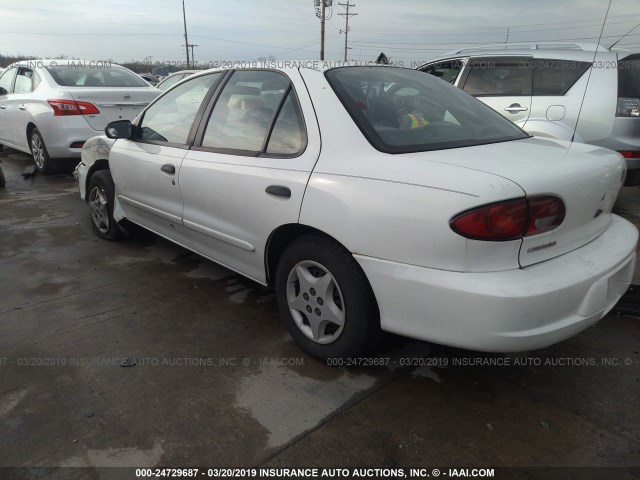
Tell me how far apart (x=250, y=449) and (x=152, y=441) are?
41cm

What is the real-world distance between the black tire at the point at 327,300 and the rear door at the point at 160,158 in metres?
1.11

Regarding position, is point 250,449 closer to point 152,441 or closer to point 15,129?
point 152,441

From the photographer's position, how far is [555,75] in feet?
16.7

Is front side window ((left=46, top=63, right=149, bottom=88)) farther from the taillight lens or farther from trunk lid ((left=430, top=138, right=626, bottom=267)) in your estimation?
trunk lid ((left=430, top=138, right=626, bottom=267))

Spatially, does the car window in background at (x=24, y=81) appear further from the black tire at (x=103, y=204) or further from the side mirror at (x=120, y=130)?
the side mirror at (x=120, y=130)

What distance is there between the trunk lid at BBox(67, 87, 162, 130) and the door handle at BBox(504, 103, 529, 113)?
465 cm

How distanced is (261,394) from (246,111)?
160 cm

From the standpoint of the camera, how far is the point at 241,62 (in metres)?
3.19

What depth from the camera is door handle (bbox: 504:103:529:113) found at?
17.1ft

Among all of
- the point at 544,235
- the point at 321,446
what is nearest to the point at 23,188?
the point at 321,446

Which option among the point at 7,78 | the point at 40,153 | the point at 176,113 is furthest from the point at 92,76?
the point at 176,113

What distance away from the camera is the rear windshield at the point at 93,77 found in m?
6.77

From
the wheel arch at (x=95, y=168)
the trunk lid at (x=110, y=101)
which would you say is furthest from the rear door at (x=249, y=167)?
the trunk lid at (x=110, y=101)

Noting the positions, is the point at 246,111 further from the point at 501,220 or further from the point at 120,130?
the point at 501,220
